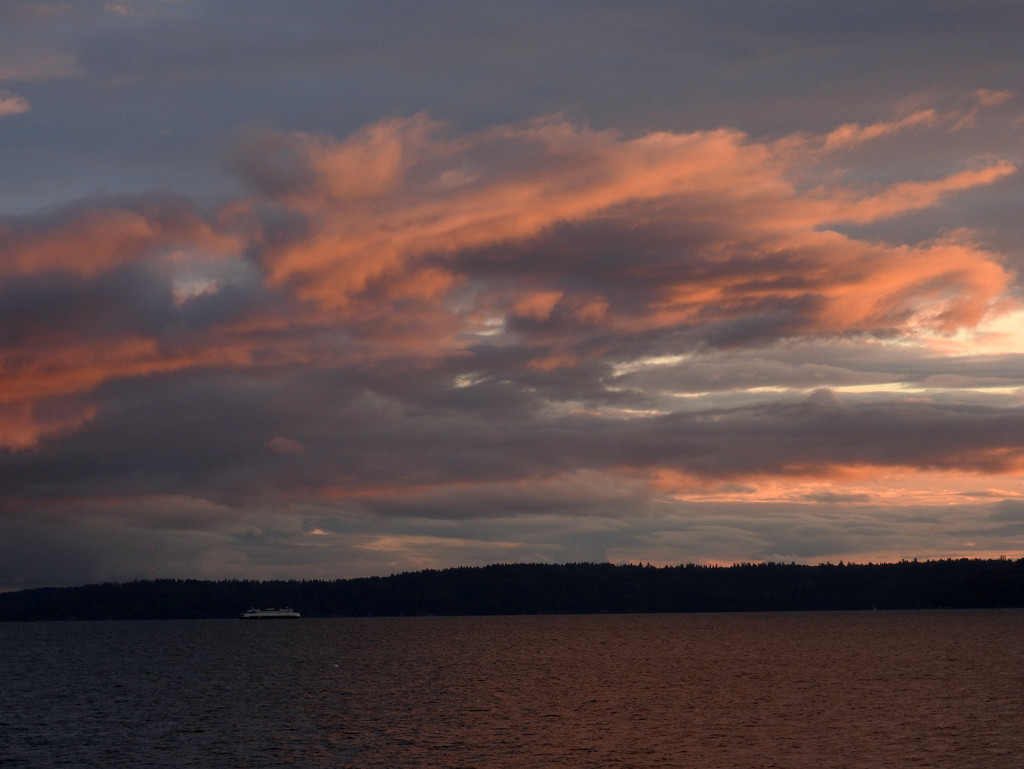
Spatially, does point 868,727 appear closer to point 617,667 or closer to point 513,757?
point 513,757

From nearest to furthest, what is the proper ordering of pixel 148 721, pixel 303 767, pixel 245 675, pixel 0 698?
1. pixel 303 767
2. pixel 148 721
3. pixel 0 698
4. pixel 245 675

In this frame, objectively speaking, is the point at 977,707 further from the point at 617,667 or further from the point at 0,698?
the point at 0,698

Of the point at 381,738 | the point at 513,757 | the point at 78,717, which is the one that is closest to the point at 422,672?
the point at 78,717

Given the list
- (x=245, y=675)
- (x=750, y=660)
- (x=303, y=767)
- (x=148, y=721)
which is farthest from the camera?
(x=750, y=660)

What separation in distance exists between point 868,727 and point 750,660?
102567mm

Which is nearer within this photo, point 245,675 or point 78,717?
point 78,717

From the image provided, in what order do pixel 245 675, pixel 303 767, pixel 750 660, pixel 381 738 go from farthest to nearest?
1. pixel 750 660
2. pixel 245 675
3. pixel 381 738
4. pixel 303 767

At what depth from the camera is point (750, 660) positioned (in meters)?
197

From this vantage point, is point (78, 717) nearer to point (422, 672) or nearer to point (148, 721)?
point (148, 721)

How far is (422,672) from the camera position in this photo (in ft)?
589

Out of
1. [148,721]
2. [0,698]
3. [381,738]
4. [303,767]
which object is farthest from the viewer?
[0,698]

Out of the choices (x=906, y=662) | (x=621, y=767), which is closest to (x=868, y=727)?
(x=621, y=767)

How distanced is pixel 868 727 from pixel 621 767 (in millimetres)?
31015

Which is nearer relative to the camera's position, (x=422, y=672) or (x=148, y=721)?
(x=148, y=721)
